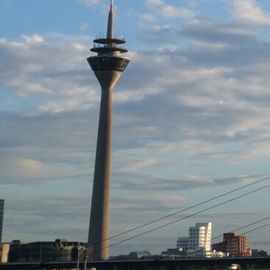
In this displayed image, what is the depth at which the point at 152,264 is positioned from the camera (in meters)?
173

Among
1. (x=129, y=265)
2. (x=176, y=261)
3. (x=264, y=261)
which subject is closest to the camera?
(x=264, y=261)

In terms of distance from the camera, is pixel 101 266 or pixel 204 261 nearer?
pixel 204 261

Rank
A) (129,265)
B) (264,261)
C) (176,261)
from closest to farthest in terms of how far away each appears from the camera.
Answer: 1. (264,261)
2. (176,261)
3. (129,265)

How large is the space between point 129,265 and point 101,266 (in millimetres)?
13074

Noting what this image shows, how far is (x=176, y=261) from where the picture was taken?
169 meters

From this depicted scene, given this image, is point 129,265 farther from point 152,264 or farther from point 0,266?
point 0,266

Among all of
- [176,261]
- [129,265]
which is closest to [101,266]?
[129,265]

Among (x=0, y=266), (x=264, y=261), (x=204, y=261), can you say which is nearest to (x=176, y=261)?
(x=204, y=261)

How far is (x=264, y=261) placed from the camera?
158750 mm

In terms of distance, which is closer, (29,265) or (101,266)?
(29,265)

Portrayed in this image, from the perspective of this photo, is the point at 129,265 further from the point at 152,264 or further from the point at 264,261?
the point at 264,261

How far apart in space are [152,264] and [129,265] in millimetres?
9438

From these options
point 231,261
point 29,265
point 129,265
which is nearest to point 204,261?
point 231,261

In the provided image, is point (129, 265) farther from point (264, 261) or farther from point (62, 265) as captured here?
point (264, 261)
